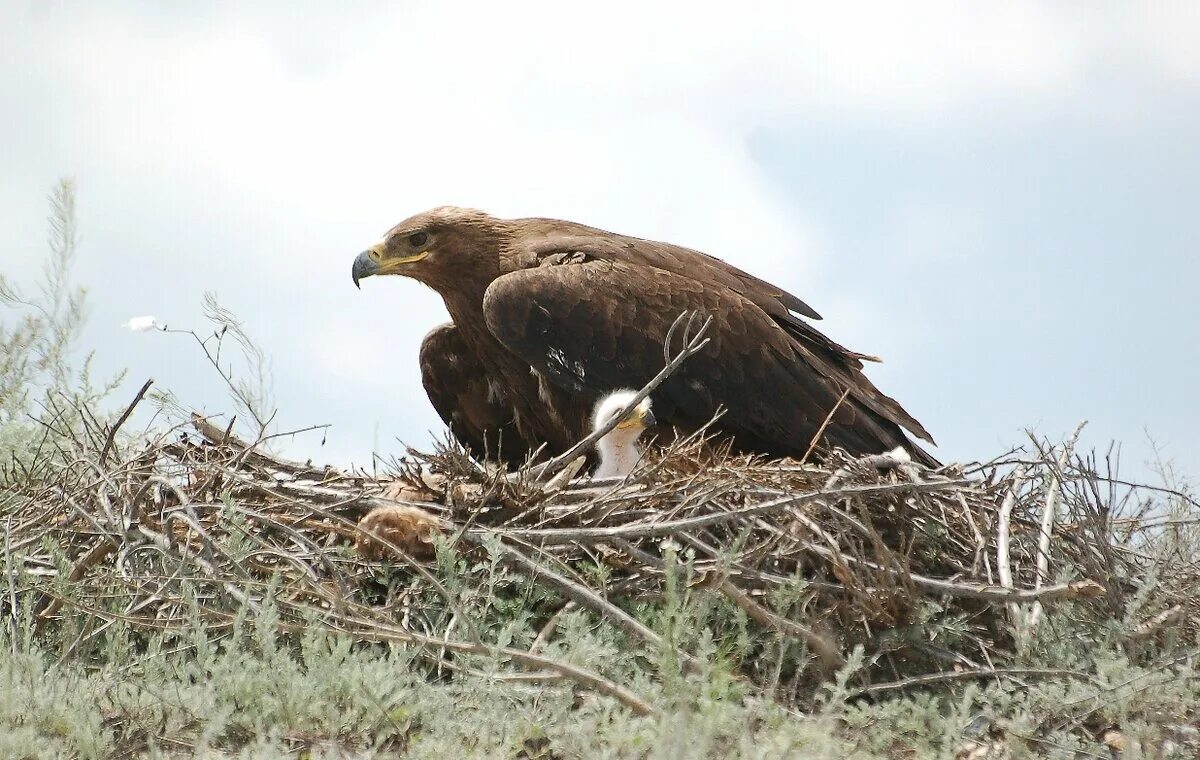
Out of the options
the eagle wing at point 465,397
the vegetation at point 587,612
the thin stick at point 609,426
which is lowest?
the vegetation at point 587,612

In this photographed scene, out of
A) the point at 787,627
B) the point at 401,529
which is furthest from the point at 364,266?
the point at 787,627

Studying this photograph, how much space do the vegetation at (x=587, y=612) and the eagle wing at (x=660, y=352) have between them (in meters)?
0.61

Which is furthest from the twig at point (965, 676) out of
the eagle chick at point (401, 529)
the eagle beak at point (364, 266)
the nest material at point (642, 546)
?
the eagle beak at point (364, 266)

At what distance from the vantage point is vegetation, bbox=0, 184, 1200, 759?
327 centimetres

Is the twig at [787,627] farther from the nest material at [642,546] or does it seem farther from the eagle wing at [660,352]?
the eagle wing at [660,352]

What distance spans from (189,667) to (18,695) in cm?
47

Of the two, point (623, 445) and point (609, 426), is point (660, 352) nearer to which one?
point (623, 445)

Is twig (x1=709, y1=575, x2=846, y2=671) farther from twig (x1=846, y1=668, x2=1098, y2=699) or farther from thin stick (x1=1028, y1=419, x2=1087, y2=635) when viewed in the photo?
thin stick (x1=1028, y1=419, x2=1087, y2=635)

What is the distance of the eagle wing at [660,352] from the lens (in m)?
5.68

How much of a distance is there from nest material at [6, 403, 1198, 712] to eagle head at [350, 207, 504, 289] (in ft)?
5.32

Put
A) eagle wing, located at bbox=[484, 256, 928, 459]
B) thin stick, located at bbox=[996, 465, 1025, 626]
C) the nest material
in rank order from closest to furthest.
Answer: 1. the nest material
2. thin stick, located at bbox=[996, 465, 1025, 626]
3. eagle wing, located at bbox=[484, 256, 928, 459]

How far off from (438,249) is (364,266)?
398mm

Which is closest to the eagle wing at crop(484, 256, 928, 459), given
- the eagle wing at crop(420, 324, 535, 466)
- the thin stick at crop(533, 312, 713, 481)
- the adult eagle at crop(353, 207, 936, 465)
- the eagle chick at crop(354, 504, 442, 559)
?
the adult eagle at crop(353, 207, 936, 465)

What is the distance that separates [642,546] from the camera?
4.37m
